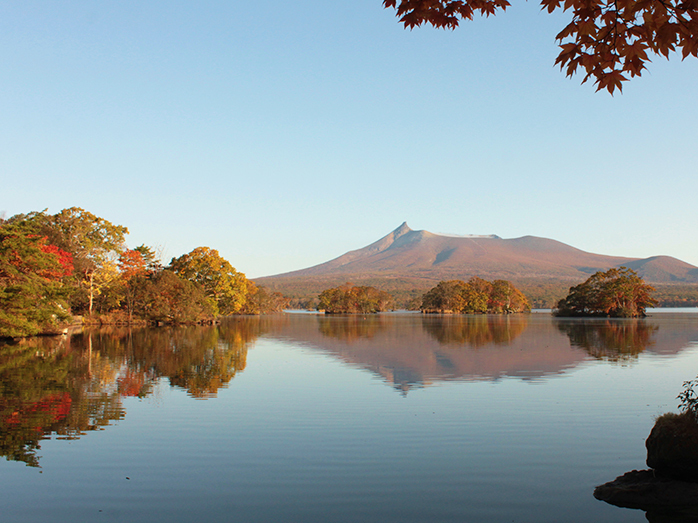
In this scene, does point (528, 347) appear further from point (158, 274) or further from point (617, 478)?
point (158, 274)

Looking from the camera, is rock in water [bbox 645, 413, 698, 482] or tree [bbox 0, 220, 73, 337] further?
tree [bbox 0, 220, 73, 337]

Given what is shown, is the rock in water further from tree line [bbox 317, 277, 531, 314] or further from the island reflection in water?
tree line [bbox 317, 277, 531, 314]

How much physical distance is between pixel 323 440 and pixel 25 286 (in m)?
20.8

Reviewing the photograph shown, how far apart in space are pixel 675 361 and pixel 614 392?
8.33 m

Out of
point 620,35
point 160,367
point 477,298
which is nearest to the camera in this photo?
point 620,35

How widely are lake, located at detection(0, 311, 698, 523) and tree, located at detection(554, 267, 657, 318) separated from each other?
5786cm

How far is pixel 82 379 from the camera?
45.2ft

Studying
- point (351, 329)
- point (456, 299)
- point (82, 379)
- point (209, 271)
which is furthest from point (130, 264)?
point (456, 299)

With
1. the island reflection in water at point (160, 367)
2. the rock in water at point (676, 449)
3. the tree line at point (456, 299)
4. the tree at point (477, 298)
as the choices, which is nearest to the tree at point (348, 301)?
the tree line at point (456, 299)

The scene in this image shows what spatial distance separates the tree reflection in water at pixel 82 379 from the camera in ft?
28.1

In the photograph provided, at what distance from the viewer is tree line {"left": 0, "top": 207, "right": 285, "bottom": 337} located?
2525 cm

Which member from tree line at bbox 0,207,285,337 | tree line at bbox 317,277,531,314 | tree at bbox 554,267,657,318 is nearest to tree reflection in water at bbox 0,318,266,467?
tree line at bbox 0,207,285,337

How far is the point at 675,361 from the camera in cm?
1831

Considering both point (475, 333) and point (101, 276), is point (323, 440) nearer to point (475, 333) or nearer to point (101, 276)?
point (475, 333)
